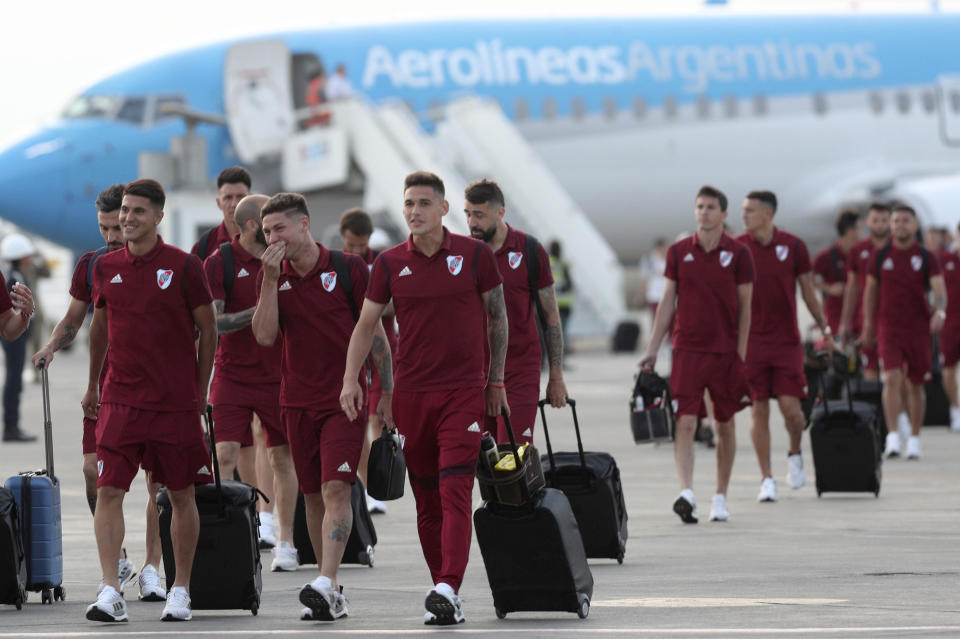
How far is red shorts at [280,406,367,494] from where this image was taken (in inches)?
297

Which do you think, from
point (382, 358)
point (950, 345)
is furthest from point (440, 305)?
point (950, 345)

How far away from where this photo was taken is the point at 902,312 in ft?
46.5

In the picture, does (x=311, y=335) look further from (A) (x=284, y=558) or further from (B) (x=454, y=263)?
(A) (x=284, y=558)

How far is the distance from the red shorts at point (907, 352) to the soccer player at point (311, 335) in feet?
23.7

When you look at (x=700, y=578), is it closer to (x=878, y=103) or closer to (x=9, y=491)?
(x=9, y=491)

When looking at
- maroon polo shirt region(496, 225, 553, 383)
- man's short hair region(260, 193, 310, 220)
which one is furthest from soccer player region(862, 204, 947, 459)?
man's short hair region(260, 193, 310, 220)

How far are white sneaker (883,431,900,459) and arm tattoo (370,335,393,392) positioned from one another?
24.0 feet

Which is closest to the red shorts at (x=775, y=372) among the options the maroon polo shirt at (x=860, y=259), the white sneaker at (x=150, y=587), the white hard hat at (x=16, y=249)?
the maroon polo shirt at (x=860, y=259)

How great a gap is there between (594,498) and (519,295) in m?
0.99

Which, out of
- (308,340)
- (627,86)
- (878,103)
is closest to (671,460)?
(308,340)

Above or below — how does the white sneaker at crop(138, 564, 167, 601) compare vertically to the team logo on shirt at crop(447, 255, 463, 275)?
below

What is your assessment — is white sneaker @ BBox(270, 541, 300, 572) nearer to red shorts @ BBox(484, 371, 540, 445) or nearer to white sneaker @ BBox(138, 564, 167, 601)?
white sneaker @ BBox(138, 564, 167, 601)

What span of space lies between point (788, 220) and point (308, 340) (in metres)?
21.0

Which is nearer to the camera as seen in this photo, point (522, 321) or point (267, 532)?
point (522, 321)
